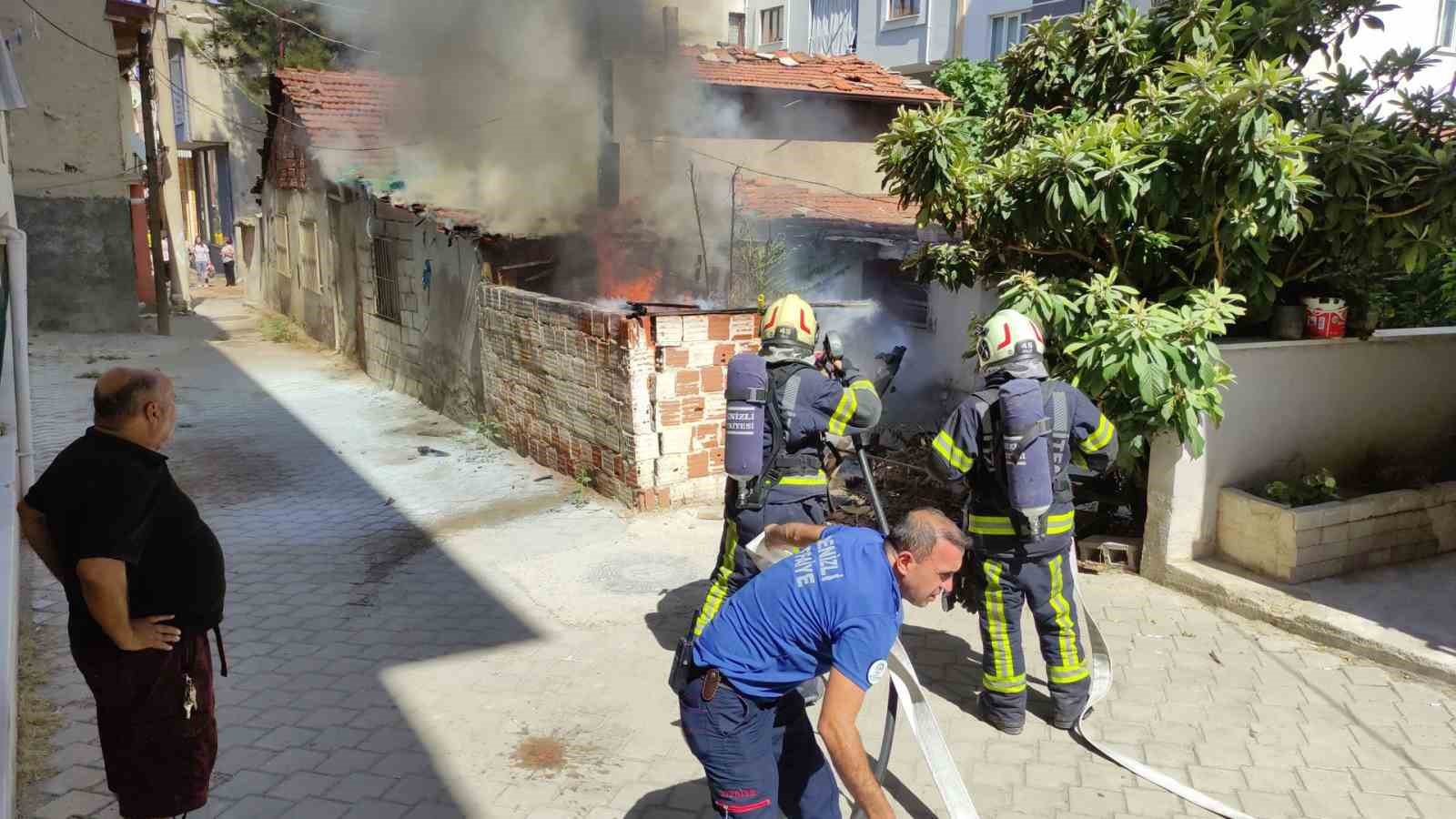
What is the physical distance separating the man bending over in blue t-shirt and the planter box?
3.58 metres

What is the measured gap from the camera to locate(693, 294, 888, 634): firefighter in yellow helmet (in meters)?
4.34

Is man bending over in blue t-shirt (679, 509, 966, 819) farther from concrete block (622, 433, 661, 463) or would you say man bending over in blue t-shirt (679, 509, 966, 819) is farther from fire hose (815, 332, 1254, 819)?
concrete block (622, 433, 661, 463)

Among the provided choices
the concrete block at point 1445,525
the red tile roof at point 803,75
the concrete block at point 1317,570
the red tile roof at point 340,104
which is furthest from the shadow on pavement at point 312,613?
the red tile roof at point 803,75

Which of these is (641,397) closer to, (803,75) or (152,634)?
(152,634)

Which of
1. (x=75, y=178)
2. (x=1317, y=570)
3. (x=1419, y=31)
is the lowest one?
(x=1317, y=570)

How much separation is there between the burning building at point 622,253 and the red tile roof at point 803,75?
0.05m

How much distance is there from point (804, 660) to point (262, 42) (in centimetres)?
2553

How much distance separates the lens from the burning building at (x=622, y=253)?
745cm

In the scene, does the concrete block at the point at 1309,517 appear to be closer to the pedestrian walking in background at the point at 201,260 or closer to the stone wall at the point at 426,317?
the stone wall at the point at 426,317

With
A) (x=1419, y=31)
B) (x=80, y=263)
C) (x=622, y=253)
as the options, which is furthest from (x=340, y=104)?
(x=1419, y=31)

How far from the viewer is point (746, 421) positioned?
14.1 ft

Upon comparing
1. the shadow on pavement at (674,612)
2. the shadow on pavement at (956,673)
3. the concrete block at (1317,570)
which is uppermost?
the concrete block at (1317,570)

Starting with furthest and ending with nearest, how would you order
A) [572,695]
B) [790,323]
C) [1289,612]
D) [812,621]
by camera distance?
[1289,612], [572,695], [790,323], [812,621]

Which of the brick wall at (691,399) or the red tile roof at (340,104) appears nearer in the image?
the brick wall at (691,399)
